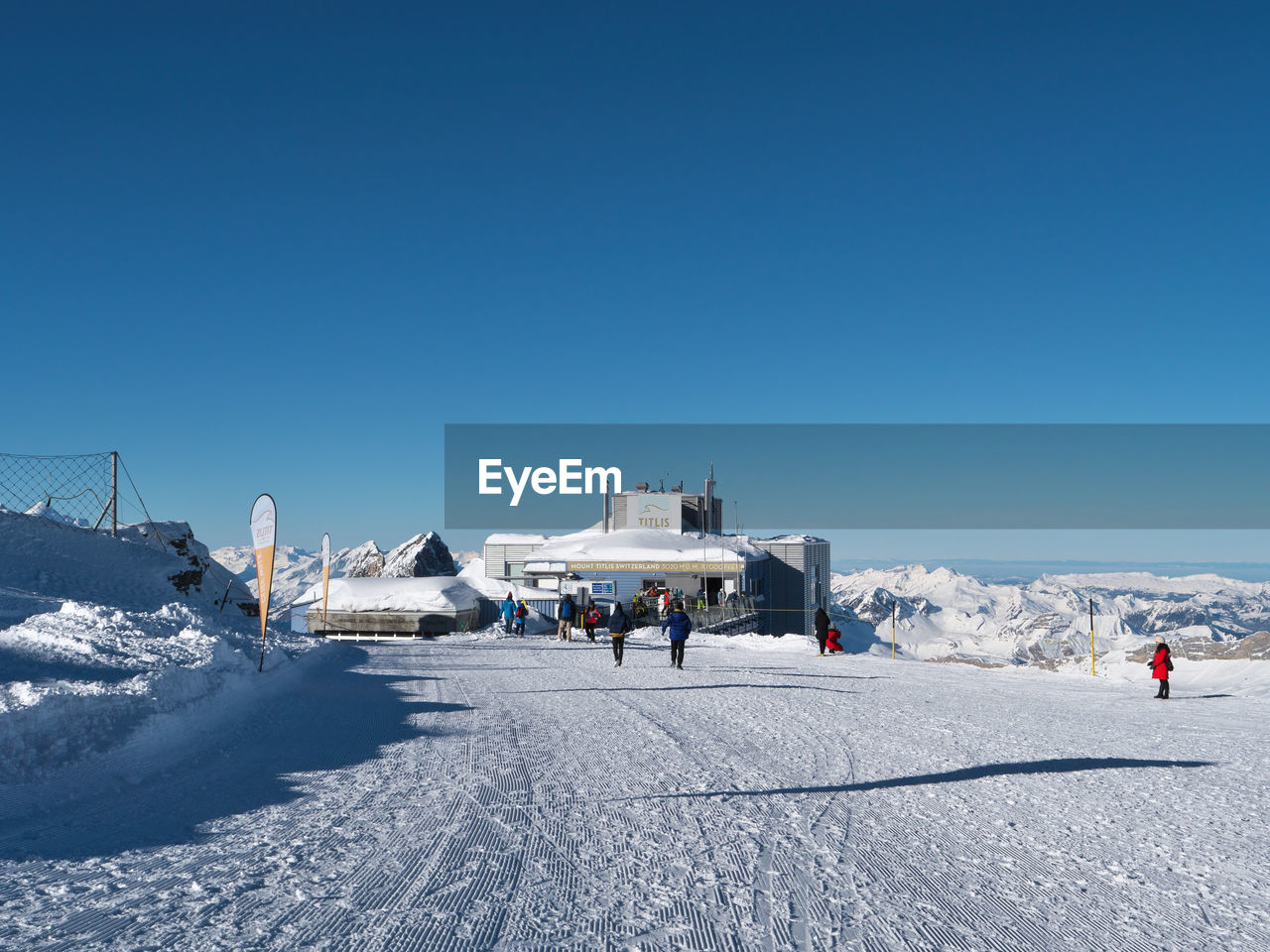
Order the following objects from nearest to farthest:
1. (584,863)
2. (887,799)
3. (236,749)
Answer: (584,863)
(887,799)
(236,749)

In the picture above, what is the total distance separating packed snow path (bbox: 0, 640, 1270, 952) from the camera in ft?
13.2

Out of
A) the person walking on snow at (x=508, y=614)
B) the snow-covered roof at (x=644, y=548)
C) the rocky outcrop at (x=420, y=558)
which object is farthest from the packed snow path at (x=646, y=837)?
the rocky outcrop at (x=420, y=558)

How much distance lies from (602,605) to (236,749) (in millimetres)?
37297

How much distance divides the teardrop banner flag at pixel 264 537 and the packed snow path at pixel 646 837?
354cm

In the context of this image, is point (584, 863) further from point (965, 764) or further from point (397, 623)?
point (397, 623)

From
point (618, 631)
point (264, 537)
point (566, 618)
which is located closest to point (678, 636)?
point (618, 631)

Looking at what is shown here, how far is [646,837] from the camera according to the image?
215 inches

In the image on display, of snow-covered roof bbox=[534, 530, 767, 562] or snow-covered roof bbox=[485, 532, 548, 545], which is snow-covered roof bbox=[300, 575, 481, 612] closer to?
snow-covered roof bbox=[534, 530, 767, 562]

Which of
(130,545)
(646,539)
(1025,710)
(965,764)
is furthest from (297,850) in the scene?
(646,539)

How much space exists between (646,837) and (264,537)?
10.5 metres

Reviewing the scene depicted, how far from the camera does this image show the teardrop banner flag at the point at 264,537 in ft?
45.0

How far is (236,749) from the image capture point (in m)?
8.03

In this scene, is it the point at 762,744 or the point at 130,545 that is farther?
the point at 130,545

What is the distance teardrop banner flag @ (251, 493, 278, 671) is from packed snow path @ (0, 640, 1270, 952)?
354 cm
